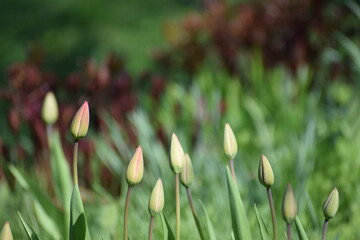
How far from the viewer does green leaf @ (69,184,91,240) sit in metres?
Answer: 1.43

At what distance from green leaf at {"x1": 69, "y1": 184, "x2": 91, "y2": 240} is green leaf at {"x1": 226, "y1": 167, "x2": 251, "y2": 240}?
33 centimetres

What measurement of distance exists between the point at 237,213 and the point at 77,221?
1.20ft

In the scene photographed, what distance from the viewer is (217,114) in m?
3.15

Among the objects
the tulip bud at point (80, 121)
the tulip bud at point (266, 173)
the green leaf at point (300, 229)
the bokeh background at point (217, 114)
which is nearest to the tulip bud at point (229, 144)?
the tulip bud at point (266, 173)

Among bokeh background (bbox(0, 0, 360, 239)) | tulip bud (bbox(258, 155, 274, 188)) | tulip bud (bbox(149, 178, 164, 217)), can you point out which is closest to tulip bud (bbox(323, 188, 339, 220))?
tulip bud (bbox(258, 155, 274, 188))

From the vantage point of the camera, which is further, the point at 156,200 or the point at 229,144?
the point at 229,144

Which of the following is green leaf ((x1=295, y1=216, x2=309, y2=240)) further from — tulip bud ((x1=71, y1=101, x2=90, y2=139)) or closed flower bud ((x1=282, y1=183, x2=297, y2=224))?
tulip bud ((x1=71, y1=101, x2=90, y2=139))

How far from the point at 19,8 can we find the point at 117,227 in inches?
173

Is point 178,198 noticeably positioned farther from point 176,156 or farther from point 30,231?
point 30,231

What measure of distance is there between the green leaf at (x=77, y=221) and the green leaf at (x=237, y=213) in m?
0.33

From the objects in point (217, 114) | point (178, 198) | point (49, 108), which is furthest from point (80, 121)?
point (217, 114)

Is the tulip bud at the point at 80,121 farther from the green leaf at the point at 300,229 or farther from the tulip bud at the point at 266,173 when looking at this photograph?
the green leaf at the point at 300,229

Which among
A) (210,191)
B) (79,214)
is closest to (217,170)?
(210,191)

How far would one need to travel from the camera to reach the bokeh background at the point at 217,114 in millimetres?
2314
